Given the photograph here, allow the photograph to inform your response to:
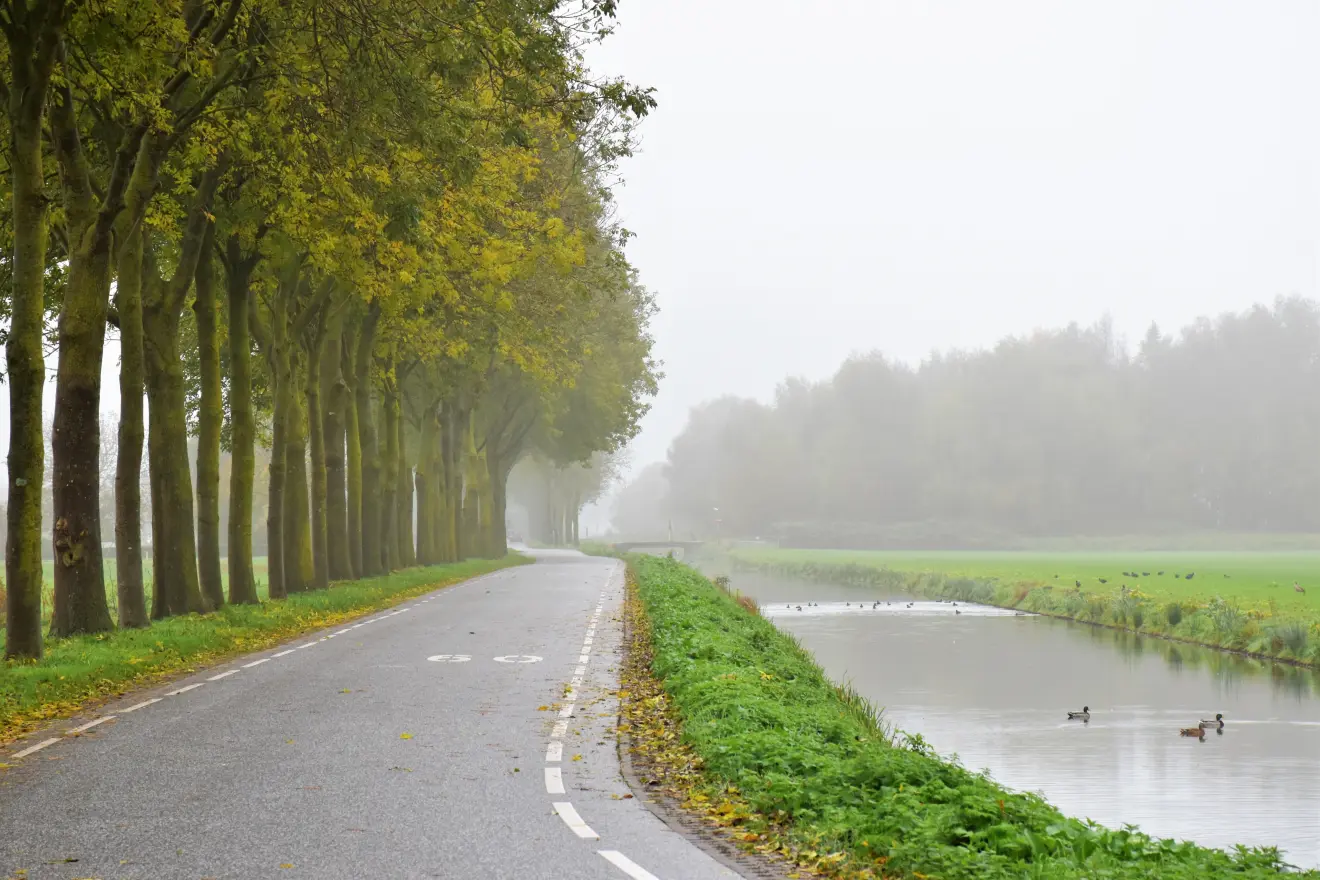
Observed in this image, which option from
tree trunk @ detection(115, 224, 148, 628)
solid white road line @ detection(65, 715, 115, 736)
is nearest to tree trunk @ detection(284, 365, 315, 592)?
tree trunk @ detection(115, 224, 148, 628)

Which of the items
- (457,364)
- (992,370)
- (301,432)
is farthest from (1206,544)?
(301,432)

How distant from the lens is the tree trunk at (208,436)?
25.7m

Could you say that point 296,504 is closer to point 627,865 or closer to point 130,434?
point 130,434

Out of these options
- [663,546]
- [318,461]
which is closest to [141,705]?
[318,461]

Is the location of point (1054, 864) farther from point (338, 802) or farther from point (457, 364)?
point (457, 364)

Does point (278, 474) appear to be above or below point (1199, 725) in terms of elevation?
above

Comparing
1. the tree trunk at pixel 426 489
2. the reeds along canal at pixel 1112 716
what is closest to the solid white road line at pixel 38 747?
the reeds along canal at pixel 1112 716

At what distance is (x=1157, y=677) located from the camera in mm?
29719

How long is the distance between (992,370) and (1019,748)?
376 ft

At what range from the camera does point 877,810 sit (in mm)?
9266

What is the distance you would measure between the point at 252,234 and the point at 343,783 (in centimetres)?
1581

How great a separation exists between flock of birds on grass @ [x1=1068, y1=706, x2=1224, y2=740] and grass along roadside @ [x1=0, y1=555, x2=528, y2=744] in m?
13.5

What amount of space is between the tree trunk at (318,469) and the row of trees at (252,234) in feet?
0.27

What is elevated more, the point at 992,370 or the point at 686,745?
the point at 992,370
